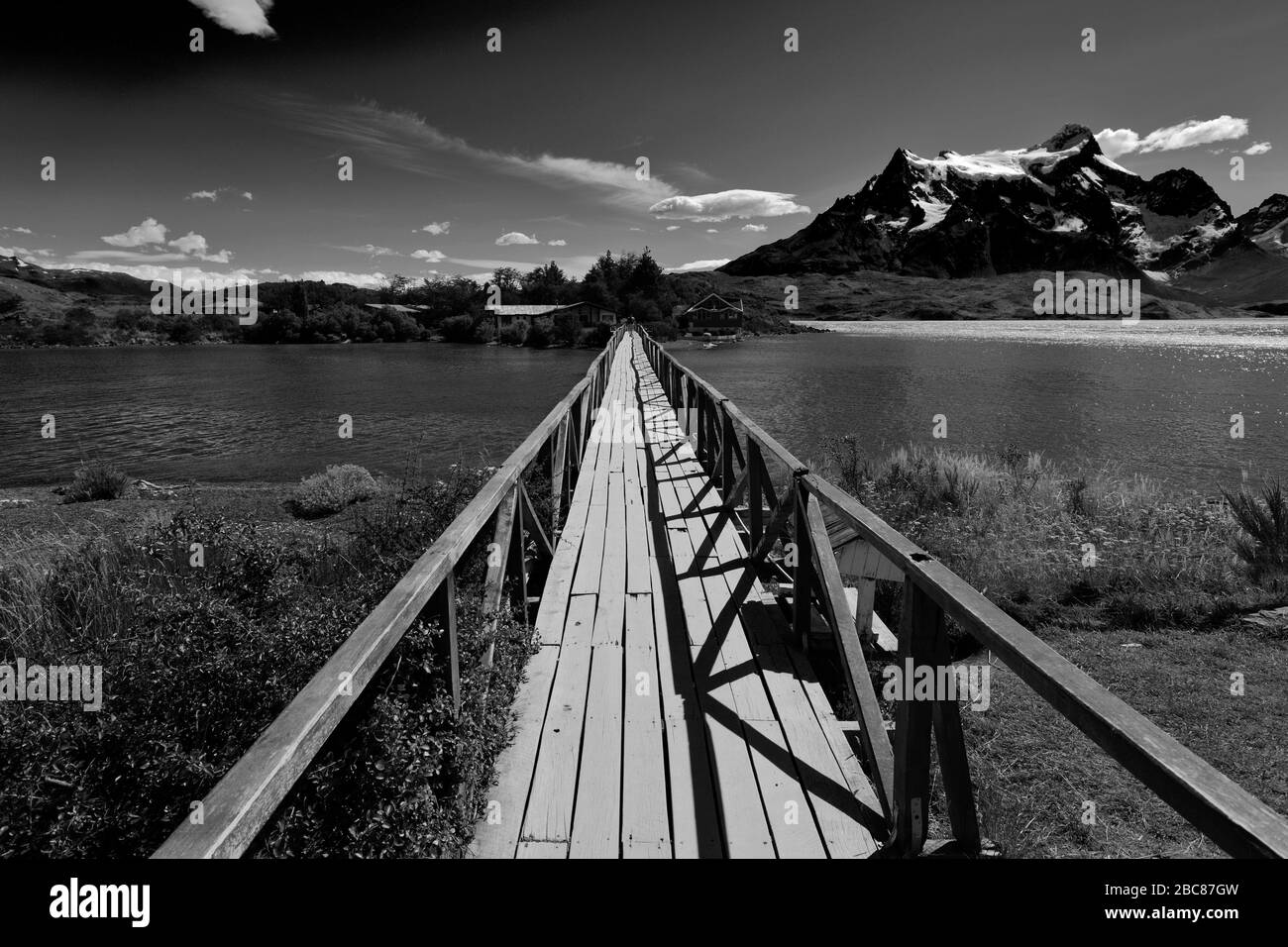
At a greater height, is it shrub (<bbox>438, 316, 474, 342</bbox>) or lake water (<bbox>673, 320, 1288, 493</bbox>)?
shrub (<bbox>438, 316, 474, 342</bbox>)

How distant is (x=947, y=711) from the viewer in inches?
91.7

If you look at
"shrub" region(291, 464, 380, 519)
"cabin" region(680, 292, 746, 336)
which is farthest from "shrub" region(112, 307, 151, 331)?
"shrub" region(291, 464, 380, 519)

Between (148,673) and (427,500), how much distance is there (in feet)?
16.2

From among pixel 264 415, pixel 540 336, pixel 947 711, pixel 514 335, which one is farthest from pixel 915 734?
pixel 514 335

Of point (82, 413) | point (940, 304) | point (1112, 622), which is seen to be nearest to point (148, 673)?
point (1112, 622)

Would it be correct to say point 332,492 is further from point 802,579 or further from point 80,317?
point 80,317

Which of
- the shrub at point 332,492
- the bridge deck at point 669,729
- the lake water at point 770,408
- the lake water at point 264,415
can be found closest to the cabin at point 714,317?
the lake water at point 264,415

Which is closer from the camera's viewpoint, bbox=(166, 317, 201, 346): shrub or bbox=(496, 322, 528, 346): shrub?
bbox=(496, 322, 528, 346): shrub

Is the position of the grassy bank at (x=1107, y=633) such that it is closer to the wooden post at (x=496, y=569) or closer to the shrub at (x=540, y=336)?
the wooden post at (x=496, y=569)

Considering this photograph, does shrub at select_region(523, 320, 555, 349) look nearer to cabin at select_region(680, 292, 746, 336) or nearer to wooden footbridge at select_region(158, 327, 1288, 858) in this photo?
cabin at select_region(680, 292, 746, 336)

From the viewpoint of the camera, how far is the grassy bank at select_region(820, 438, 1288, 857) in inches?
138

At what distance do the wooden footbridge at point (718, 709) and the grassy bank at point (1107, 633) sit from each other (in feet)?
2.38

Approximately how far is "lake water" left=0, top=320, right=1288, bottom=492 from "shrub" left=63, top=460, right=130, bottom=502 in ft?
15.0
